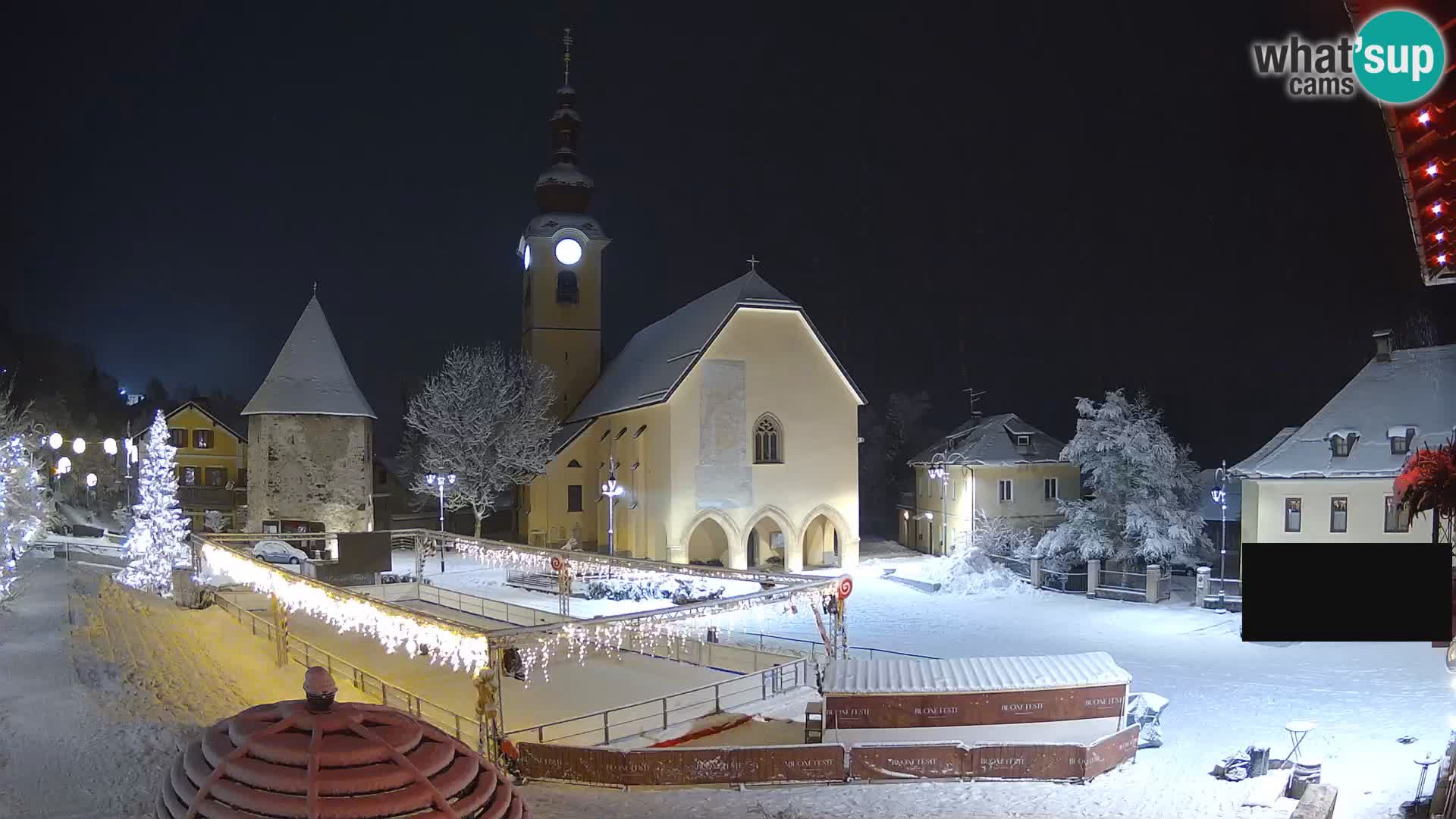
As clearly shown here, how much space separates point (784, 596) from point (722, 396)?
64.0 ft

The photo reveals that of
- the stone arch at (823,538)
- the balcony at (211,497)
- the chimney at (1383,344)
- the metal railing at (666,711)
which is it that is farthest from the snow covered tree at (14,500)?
the chimney at (1383,344)

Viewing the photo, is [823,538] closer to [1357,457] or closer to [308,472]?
[1357,457]

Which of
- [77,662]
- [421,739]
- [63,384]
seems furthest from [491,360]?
[421,739]

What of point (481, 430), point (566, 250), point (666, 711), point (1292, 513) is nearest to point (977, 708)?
point (666, 711)

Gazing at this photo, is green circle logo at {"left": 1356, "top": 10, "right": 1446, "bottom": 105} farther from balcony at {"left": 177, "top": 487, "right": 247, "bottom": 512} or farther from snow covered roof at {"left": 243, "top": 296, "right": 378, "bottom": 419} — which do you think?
balcony at {"left": 177, "top": 487, "right": 247, "bottom": 512}

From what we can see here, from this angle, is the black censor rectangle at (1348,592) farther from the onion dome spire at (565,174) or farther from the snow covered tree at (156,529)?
the onion dome spire at (565,174)

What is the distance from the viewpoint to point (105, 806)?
9.41 meters

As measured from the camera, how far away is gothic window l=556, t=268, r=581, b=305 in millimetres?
47688

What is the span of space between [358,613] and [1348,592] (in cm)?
1461

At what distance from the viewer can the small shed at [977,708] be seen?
1475cm

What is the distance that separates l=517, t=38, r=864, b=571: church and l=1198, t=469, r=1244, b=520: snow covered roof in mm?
17146

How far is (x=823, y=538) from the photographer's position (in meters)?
40.3

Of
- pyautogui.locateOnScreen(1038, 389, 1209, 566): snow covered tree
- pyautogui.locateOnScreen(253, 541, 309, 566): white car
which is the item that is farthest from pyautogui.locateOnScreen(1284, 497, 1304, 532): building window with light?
pyautogui.locateOnScreen(253, 541, 309, 566): white car

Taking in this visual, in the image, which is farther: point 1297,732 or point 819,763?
point 1297,732
